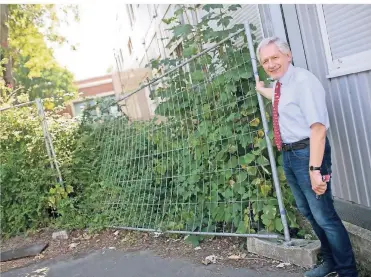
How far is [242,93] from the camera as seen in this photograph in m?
3.47

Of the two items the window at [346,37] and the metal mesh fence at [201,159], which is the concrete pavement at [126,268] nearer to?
the metal mesh fence at [201,159]

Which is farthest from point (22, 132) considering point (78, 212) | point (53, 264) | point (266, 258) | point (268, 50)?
point (268, 50)

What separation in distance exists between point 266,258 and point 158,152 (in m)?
1.94

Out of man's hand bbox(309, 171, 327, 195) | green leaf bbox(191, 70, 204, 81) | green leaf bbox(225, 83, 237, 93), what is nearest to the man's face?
man's hand bbox(309, 171, 327, 195)

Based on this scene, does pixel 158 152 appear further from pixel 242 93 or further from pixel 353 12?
pixel 353 12

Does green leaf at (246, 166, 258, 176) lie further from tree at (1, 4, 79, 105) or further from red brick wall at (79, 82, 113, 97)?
red brick wall at (79, 82, 113, 97)

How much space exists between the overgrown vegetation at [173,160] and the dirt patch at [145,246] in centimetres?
15

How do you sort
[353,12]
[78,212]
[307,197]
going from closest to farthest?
[307,197], [353,12], [78,212]

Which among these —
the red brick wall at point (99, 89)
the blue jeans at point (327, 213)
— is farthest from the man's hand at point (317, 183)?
the red brick wall at point (99, 89)

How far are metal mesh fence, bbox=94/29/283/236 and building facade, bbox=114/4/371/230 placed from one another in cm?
50

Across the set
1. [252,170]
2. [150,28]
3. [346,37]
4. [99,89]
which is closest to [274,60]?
[346,37]

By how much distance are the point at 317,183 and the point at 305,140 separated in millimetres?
288

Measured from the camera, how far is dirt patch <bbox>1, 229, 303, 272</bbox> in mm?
3442

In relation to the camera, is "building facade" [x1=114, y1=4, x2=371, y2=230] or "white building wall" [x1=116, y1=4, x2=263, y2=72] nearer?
"building facade" [x1=114, y1=4, x2=371, y2=230]
